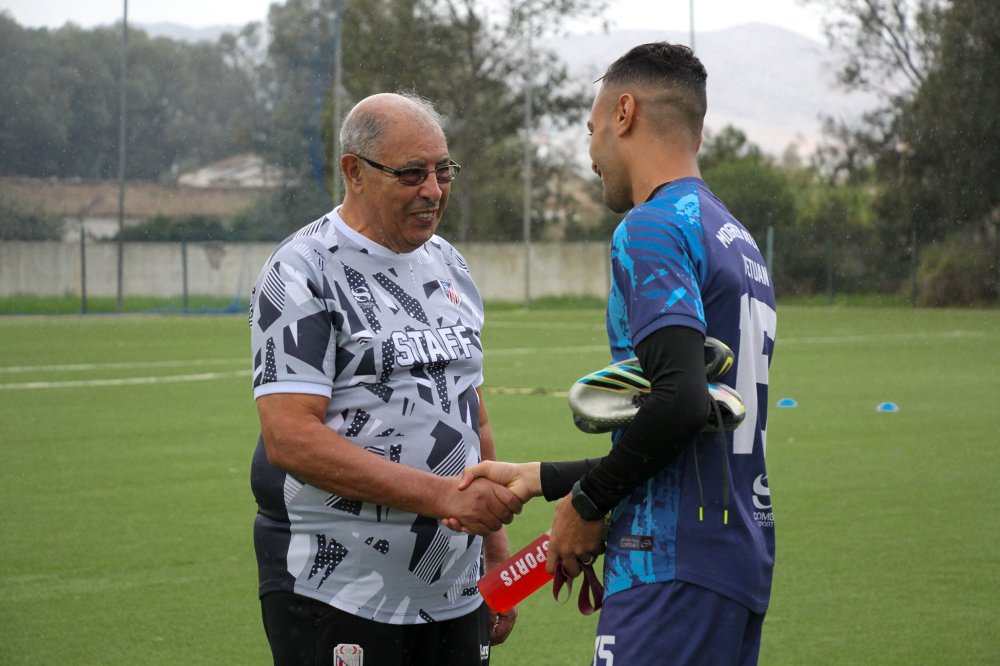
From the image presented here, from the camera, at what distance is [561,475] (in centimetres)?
275

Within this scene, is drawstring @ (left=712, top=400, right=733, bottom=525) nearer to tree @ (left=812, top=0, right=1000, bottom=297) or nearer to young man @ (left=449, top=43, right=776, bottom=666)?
young man @ (left=449, top=43, right=776, bottom=666)

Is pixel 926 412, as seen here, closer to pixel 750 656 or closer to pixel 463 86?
pixel 750 656

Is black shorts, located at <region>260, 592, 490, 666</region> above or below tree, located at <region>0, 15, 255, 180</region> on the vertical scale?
below

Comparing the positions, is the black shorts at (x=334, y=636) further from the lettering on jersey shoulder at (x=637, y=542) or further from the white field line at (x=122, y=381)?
the white field line at (x=122, y=381)

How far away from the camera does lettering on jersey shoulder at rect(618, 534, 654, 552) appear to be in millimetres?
2605

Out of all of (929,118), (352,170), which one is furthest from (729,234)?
(929,118)

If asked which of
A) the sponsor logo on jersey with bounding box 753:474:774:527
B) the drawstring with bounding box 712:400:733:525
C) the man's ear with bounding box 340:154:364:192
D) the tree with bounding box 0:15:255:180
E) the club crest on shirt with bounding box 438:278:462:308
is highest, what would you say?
the tree with bounding box 0:15:255:180

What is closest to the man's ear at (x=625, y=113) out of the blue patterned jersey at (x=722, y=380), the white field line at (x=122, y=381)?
the blue patterned jersey at (x=722, y=380)

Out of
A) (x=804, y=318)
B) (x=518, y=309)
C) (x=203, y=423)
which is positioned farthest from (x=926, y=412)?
(x=518, y=309)

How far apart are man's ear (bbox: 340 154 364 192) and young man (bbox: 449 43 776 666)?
73cm

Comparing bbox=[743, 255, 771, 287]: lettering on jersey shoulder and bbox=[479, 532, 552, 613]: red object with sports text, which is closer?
bbox=[743, 255, 771, 287]: lettering on jersey shoulder

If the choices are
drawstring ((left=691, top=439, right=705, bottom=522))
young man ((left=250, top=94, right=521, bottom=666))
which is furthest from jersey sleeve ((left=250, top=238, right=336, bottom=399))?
drawstring ((left=691, top=439, right=705, bottom=522))

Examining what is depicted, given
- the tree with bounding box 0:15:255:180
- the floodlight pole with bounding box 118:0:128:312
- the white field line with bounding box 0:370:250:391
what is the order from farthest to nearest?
the floodlight pole with bounding box 118:0:128:312
the tree with bounding box 0:15:255:180
the white field line with bounding box 0:370:250:391

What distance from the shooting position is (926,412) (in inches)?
515
